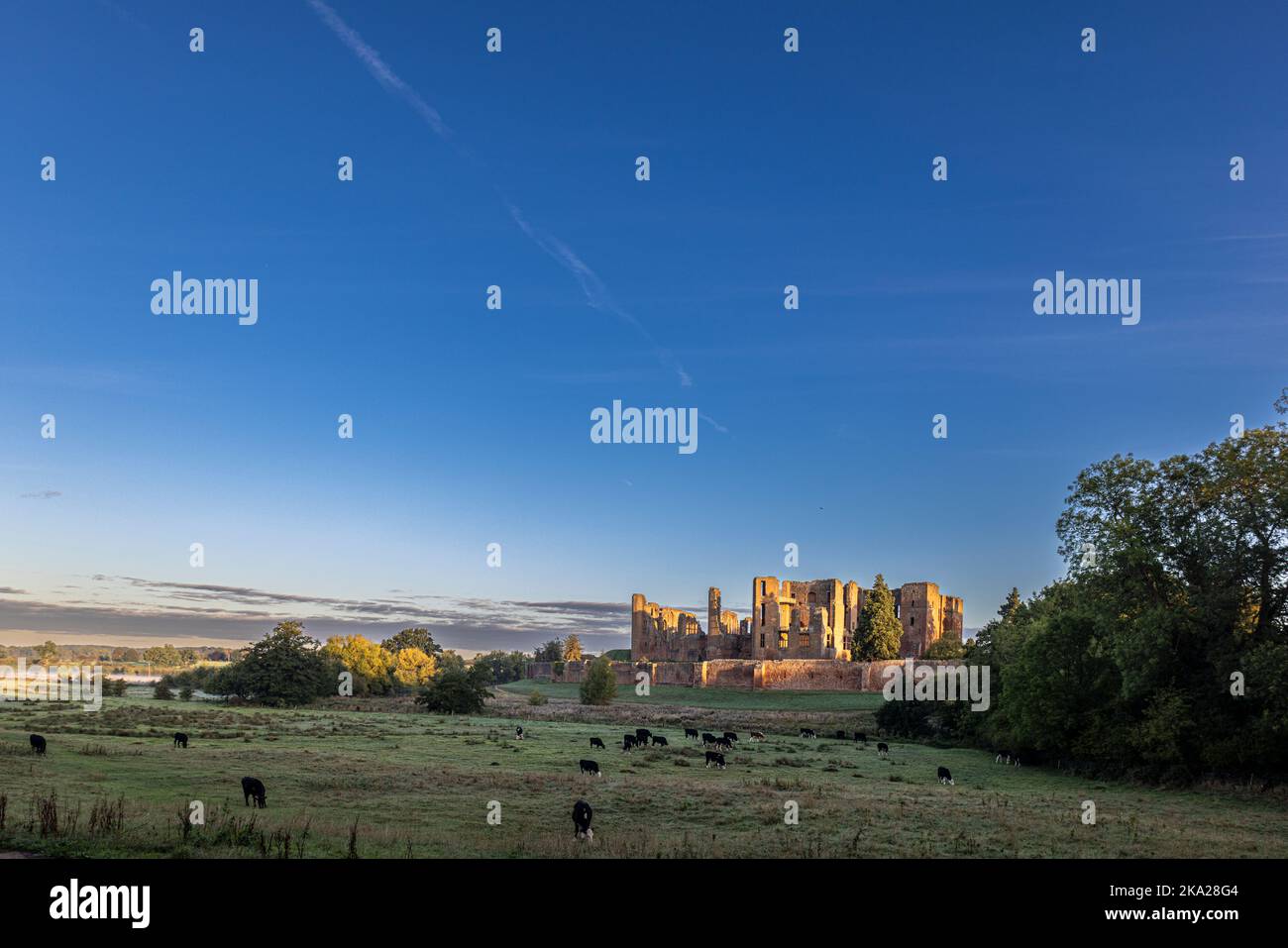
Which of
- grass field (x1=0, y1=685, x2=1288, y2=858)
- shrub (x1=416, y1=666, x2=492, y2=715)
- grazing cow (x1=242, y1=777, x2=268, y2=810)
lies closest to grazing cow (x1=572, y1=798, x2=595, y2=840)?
grass field (x1=0, y1=685, x2=1288, y2=858)

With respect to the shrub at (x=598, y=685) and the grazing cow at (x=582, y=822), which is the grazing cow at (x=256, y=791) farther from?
the shrub at (x=598, y=685)

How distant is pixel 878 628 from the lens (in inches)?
4673

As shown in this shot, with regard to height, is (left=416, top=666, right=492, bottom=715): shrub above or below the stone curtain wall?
above

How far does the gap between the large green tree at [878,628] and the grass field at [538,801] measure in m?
64.4

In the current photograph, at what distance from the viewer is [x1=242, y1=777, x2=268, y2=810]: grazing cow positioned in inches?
981

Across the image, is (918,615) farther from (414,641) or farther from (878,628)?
(414,641)

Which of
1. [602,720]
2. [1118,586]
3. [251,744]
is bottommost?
[602,720]

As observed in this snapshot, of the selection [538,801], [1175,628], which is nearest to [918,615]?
[1175,628]

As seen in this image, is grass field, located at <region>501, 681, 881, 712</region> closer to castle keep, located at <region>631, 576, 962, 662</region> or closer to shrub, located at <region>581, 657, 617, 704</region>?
shrub, located at <region>581, 657, 617, 704</region>

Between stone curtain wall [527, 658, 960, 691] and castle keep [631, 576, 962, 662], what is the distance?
30.6 ft
